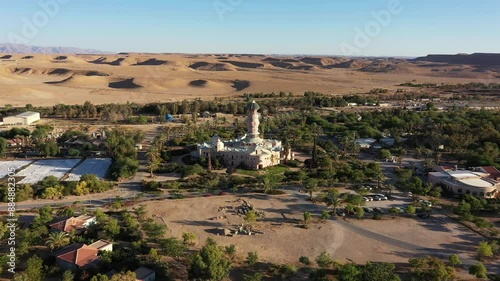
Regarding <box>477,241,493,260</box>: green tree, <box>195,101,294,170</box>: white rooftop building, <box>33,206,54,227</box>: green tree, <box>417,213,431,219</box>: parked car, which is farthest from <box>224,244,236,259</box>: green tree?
<box>195,101,294,170</box>: white rooftop building

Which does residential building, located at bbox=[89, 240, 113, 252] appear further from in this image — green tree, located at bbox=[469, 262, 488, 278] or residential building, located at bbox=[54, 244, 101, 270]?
green tree, located at bbox=[469, 262, 488, 278]

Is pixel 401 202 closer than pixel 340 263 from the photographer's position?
No

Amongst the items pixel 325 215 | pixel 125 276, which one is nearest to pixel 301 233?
pixel 325 215

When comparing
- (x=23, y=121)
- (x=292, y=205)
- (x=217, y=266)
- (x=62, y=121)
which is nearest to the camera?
(x=217, y=266)

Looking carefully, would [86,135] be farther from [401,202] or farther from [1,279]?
[401,202]

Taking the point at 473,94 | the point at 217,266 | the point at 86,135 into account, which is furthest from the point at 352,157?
the point at 473,94

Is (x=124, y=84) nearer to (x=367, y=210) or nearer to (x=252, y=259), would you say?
(x=367, y=210)

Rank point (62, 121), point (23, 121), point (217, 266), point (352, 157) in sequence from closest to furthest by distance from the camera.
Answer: point (217, 266)
point (352, 157)
point (23, 121)
point (62, 121)
